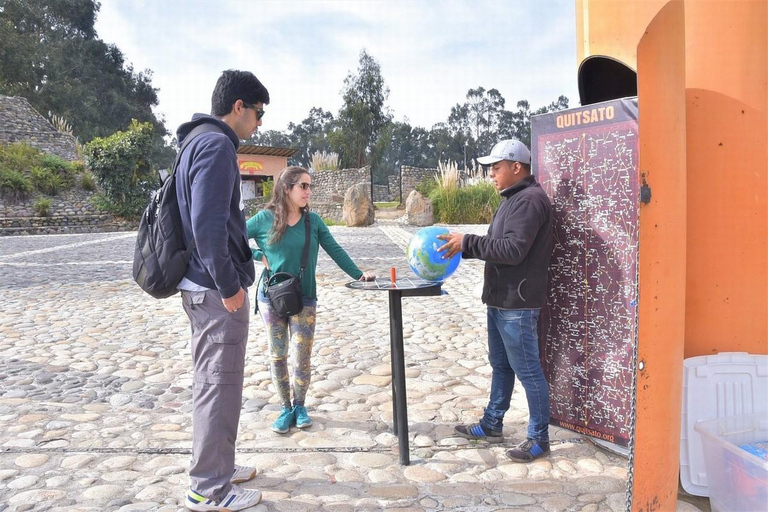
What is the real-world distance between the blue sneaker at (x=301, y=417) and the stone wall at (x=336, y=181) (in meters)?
30.7

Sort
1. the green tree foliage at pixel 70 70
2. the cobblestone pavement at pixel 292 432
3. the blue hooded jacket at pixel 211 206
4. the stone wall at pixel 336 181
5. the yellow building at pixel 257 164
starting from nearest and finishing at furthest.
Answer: the blue hooded jacket at pixel 211 206 < the cobblestone pavement at pixel 292 432 < the stone wall at pixel 336 181 < the yellow building at pixel 257 164 < the green tree foliage at pixel 70 70

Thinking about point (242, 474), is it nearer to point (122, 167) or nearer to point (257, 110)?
point (257, 110)

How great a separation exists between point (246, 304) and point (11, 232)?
26.4 meters

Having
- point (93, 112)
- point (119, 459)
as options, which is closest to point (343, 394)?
point (119, 459)

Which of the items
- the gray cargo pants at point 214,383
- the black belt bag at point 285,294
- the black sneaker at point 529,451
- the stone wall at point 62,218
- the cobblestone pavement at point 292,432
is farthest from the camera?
the stone wall at point 62,218

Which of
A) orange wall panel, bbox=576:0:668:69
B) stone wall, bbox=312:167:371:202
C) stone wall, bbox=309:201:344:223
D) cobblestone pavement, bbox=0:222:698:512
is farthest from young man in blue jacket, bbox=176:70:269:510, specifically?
stone wall, bbox=312:167:371:202

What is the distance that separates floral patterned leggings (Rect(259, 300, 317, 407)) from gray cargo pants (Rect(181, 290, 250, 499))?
37.2 inches

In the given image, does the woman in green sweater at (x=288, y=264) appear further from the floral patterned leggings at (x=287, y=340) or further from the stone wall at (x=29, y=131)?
the stone wall at (x=29, y=131)

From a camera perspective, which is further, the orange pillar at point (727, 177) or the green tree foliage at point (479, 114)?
the green tree foliage at point (479, 114)

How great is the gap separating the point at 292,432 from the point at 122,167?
27.0 m

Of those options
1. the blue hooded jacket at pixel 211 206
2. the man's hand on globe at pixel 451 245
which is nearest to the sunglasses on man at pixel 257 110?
the blue hooded jacket at pixel 211 206

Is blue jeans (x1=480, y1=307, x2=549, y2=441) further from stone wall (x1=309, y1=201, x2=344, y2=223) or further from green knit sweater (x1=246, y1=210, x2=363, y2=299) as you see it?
stone wall (x1=309, y1=201, x2=344, y2=223)

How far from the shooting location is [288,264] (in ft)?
12.6

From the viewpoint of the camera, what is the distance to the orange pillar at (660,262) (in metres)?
2.43
